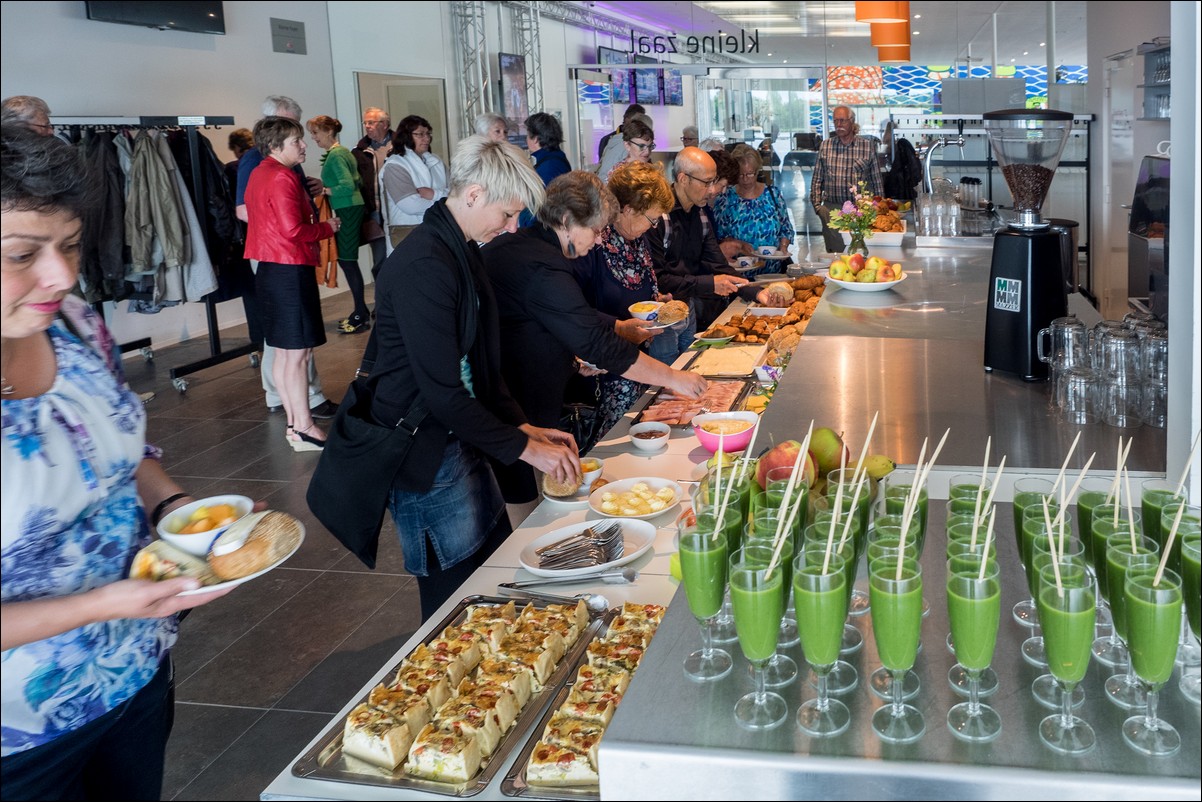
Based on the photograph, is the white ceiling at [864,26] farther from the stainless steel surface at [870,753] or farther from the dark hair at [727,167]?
the stainless steel surface at [870,753]

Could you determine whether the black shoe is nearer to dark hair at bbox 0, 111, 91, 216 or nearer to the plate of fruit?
the plate of fruit

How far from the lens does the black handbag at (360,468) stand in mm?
2590

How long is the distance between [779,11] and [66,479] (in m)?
13.3

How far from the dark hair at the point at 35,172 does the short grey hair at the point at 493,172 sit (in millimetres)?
1160

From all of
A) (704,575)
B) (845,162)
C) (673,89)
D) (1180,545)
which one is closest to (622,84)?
(673,89)

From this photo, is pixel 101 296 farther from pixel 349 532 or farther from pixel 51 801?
pixel 51 801

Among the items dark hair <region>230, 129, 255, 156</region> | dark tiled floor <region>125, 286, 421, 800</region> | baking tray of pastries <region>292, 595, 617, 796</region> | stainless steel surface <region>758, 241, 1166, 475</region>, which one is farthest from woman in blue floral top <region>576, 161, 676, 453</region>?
dark hair <region>230, 129, 255, 156</region>

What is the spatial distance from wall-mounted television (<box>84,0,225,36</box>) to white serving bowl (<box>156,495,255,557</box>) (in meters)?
7.28

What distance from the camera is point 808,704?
123cm

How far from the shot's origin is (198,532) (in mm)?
1597

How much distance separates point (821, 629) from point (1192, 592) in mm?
413

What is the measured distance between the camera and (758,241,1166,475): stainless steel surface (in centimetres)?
198

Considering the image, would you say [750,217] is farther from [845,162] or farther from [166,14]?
[166,14]

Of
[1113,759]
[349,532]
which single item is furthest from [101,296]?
[1113,759]
